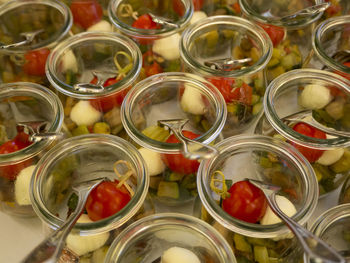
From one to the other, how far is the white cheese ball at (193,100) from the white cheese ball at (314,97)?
0.21 m

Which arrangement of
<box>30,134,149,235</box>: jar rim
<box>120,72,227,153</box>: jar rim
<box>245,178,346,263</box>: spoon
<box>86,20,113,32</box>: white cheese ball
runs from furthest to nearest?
<box>86,20,113,32</box>: white cheese ball → <box>120,72,227,153</box>: jar rim → <box>30,134,149,235</box>: jar rim → <box>245,178,346,263</box>: spoon

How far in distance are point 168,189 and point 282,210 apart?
20 cm

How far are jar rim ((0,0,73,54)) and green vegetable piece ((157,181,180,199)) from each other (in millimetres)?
407

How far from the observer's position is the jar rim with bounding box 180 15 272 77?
0.78 meters

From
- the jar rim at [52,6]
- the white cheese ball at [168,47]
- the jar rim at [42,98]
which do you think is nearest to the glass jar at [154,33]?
the white cheese ball at [168,47]

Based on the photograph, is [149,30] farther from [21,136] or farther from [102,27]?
[21,136]

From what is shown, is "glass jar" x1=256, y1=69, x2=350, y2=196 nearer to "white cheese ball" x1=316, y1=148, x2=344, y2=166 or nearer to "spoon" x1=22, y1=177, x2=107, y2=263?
"white cheese ball" x1=316, y1=148, x2=344, y2=166

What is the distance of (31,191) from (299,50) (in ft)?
2.19

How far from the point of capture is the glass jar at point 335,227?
0.59 m

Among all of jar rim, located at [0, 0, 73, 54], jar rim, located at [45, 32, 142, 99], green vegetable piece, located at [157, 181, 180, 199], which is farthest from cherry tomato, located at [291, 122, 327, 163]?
jar rim, located at [0, 0, 73, 54]

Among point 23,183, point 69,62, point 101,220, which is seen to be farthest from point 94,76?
point 101,220

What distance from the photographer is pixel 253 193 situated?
0.64 meters

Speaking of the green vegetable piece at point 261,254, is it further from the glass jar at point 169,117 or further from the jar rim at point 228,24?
the jar rim at point 228,24

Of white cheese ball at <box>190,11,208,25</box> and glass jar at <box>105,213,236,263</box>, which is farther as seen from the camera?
white cheese ball at <box>190,11,208,25</box>
